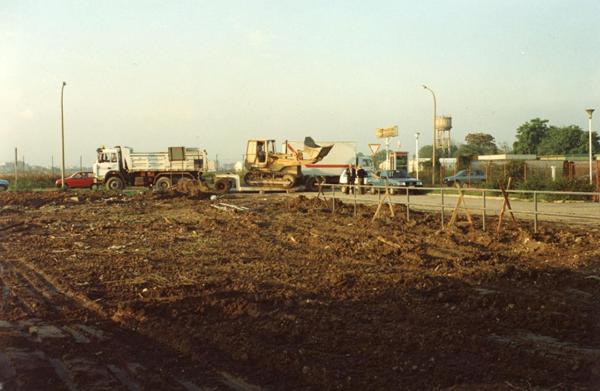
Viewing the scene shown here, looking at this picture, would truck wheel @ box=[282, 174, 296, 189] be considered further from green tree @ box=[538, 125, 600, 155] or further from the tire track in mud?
green tree @ box=[538, 125, 600, 155]

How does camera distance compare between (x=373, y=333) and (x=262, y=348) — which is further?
(x=373, y=333)

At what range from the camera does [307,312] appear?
795cm

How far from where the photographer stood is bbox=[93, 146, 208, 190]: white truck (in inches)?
1748

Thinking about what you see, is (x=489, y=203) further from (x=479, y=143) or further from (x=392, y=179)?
(x=479, y=143)

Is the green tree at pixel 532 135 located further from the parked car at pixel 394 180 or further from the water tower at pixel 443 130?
the parked car at pixel 394 180

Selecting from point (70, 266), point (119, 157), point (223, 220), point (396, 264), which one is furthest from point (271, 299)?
point (119, 157)

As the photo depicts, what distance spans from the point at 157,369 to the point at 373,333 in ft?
7.38

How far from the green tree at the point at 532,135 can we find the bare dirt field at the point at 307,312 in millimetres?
83657

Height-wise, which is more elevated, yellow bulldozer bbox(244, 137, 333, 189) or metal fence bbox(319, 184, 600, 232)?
yellow bulldozer bbox(244, 137, 333, 189)

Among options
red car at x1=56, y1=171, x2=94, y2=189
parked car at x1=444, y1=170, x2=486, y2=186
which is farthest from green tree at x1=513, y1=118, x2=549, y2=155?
red car at x1=56, y1=171, x2=94, y2=189

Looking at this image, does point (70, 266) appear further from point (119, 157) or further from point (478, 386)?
point (119, 157)

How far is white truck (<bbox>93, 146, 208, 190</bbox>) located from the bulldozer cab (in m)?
3.81

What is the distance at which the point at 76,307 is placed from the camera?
28.6 feet

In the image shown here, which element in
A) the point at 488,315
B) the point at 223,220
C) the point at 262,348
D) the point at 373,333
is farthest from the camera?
the point at 223,220
